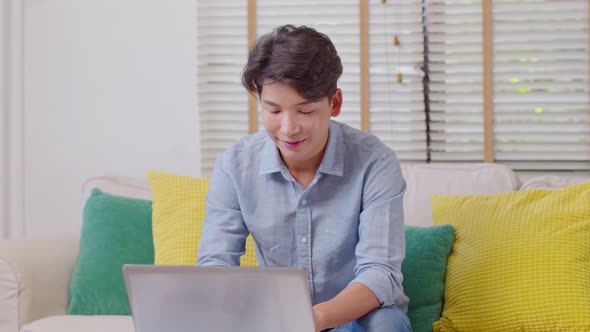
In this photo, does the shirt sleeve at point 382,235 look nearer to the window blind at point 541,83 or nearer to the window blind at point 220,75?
the window blind at point 541,83

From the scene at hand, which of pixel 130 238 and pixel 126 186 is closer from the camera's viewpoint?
pixel 130 238

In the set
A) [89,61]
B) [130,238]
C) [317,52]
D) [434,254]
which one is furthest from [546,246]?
[89,61]

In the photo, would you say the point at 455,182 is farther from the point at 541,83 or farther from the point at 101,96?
the point at 101,96

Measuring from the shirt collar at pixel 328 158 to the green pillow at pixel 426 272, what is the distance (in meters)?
0.43

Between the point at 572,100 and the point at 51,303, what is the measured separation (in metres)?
2.00

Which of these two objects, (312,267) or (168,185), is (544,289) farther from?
(168,185)

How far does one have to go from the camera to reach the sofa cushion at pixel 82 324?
2107 millimetres

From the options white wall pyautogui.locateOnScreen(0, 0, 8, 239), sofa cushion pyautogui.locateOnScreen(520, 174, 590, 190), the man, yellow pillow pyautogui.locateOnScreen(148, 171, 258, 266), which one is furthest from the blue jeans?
white wall pyautogui.locateOnScreen(0, 0, 8, 239)

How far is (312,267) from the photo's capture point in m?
1.87

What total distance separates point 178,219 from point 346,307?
89cm

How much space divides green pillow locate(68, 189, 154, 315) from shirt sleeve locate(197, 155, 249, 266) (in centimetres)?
55

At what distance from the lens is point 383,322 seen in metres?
1.62

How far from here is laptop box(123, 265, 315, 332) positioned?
1255 millimetres

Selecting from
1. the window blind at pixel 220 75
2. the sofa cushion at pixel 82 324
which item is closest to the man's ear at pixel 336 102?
the sofa cushion at pixel 82 324
